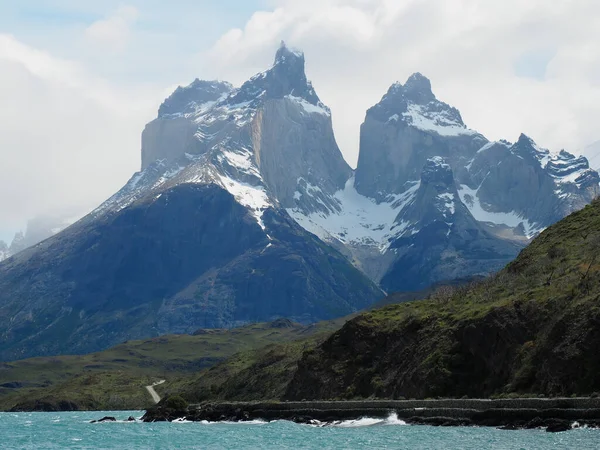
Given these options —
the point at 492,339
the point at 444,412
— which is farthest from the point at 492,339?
the point at 444,412

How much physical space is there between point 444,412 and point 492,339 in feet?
61.7

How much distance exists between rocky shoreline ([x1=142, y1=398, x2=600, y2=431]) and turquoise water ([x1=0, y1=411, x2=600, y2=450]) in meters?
2.06

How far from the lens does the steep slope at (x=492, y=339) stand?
363ft

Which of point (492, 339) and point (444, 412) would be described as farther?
point (492, 339)

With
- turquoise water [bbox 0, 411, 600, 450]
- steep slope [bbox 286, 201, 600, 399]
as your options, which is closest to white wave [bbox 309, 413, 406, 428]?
turquoise water [bbox 0, 411, 600, 450]

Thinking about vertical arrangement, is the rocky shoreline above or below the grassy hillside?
below

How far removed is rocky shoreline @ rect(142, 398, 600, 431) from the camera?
3743 inches

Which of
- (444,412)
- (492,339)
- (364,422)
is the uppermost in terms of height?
(492,339)

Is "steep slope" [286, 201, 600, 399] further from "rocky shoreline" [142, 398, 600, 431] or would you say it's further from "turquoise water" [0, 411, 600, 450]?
"turquoise water" [0, 411, 600, 450]

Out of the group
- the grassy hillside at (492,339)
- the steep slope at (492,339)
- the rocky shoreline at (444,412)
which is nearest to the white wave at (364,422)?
the rocky shoreline at (444,412)

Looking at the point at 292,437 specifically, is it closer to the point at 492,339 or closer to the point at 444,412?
the point at 444,412

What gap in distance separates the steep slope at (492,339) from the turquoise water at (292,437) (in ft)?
40.5

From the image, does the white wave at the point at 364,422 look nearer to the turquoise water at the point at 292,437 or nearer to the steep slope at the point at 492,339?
the turquoise water at the point at 292,437

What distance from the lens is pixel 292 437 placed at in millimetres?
115250
